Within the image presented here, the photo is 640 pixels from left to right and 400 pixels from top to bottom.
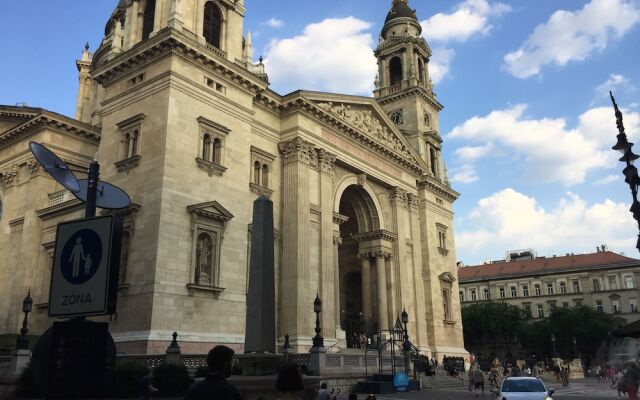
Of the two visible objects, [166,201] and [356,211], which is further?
[356,211]

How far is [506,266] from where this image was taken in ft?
318

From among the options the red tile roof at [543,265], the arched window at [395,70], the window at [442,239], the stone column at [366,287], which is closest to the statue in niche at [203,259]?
the stone column at [366,287]

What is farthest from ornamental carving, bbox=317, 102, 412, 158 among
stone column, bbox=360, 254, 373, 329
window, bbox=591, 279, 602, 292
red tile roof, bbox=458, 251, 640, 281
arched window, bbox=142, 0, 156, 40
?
window, bbox=591, 279, 602, 292

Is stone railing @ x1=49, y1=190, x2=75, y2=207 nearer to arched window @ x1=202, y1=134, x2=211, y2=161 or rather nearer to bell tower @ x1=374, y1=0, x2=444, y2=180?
arched window @ x1=202, y1=134, x2=211, y2=161

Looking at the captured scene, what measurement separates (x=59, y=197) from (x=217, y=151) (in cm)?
1087

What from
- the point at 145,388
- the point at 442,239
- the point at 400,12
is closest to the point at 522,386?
the point at 145,388

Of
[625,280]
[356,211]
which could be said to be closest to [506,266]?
[625,280]

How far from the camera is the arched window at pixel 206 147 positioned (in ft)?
95.2

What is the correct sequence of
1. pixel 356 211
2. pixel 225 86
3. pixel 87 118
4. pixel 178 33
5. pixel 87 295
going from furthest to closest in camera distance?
pixel 87 118 → pixel 356 211 → pixel 225 86 → pixel 178 33 → pixel 87 295

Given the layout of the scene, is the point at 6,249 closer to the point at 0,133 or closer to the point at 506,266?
the point at 0,133

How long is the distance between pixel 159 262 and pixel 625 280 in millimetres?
80165

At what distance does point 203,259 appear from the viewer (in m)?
27.6

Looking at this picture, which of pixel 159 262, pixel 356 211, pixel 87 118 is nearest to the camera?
pixel 159 262

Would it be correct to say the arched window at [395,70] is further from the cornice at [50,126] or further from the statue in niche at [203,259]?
the statue in niche at [203,259]
